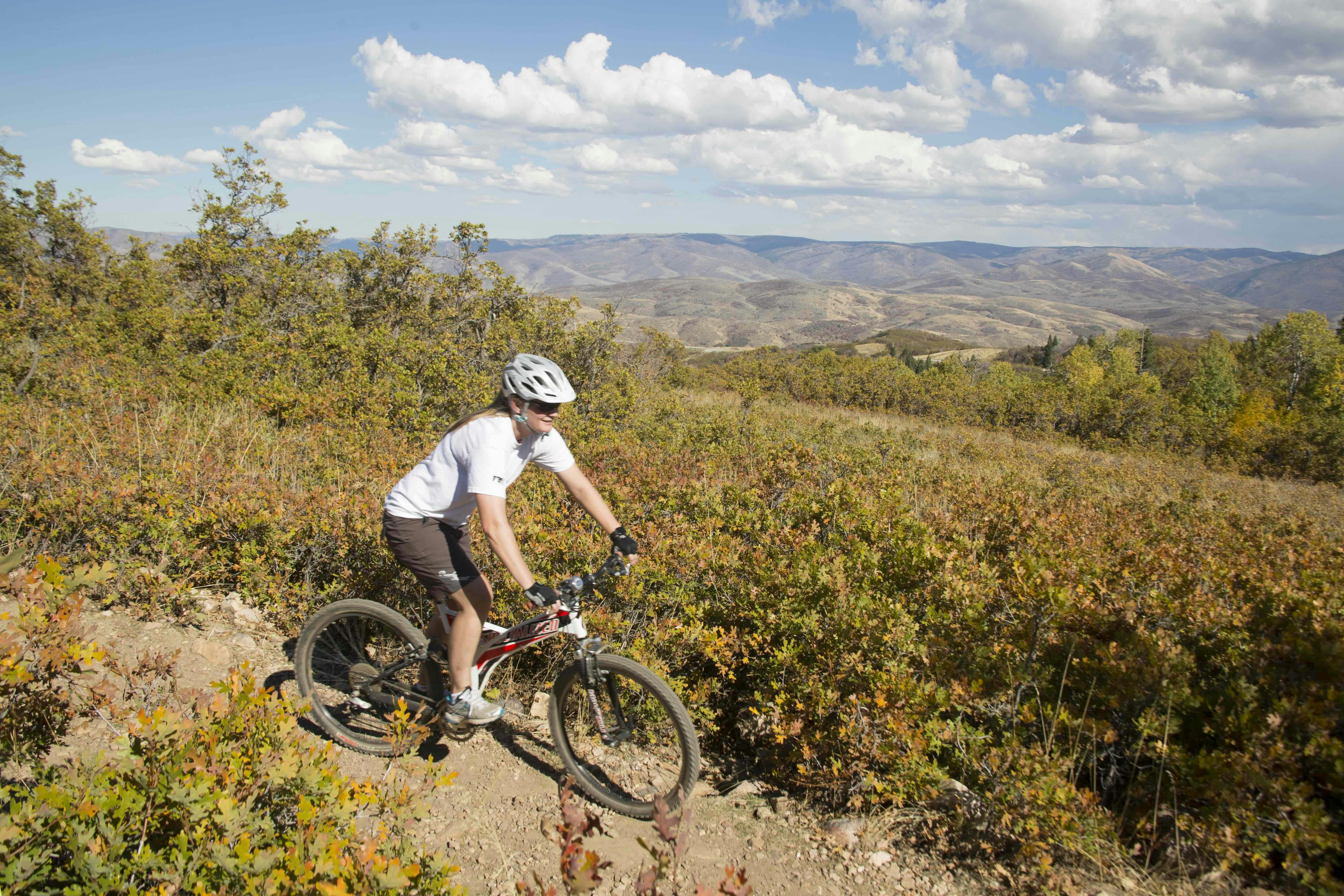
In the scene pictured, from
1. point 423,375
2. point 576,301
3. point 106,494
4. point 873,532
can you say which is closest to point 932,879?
point 873,532

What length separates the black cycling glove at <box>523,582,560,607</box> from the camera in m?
3.21

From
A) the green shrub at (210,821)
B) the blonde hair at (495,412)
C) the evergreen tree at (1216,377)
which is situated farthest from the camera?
the evergreen tree at (1216,377)

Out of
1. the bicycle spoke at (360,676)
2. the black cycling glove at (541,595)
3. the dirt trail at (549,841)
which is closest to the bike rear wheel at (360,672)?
the bicycle spoke at (360,676)

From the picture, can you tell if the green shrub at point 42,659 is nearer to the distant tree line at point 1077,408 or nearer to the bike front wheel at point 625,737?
the bike front wheel at point 625,737

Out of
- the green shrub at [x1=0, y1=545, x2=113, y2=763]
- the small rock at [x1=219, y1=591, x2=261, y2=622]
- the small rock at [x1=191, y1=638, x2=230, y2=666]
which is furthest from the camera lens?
the small rock at [x1=219, y1=591, x2=261, y2=622]

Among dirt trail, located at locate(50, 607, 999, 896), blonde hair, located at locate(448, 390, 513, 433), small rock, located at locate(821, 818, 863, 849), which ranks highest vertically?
blonde hair, located at locate(448, 390, 513, 433)

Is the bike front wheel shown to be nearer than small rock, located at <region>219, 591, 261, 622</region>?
Yes

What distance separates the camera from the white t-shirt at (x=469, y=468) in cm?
325

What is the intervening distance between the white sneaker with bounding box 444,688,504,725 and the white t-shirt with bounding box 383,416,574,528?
91 cm

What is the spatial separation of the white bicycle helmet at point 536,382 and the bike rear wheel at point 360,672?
1.56m

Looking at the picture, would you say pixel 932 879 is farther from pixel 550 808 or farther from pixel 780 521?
pixel 780 521

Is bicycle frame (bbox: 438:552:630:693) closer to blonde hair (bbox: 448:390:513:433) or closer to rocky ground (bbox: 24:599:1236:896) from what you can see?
rocky ground (bbox: 24:599:1236:896)

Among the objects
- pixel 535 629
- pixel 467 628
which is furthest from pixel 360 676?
pixel 535 629

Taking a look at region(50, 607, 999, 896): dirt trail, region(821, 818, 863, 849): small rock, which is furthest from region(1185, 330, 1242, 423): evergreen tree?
region(50, 607, 999, 896): dirt trail
